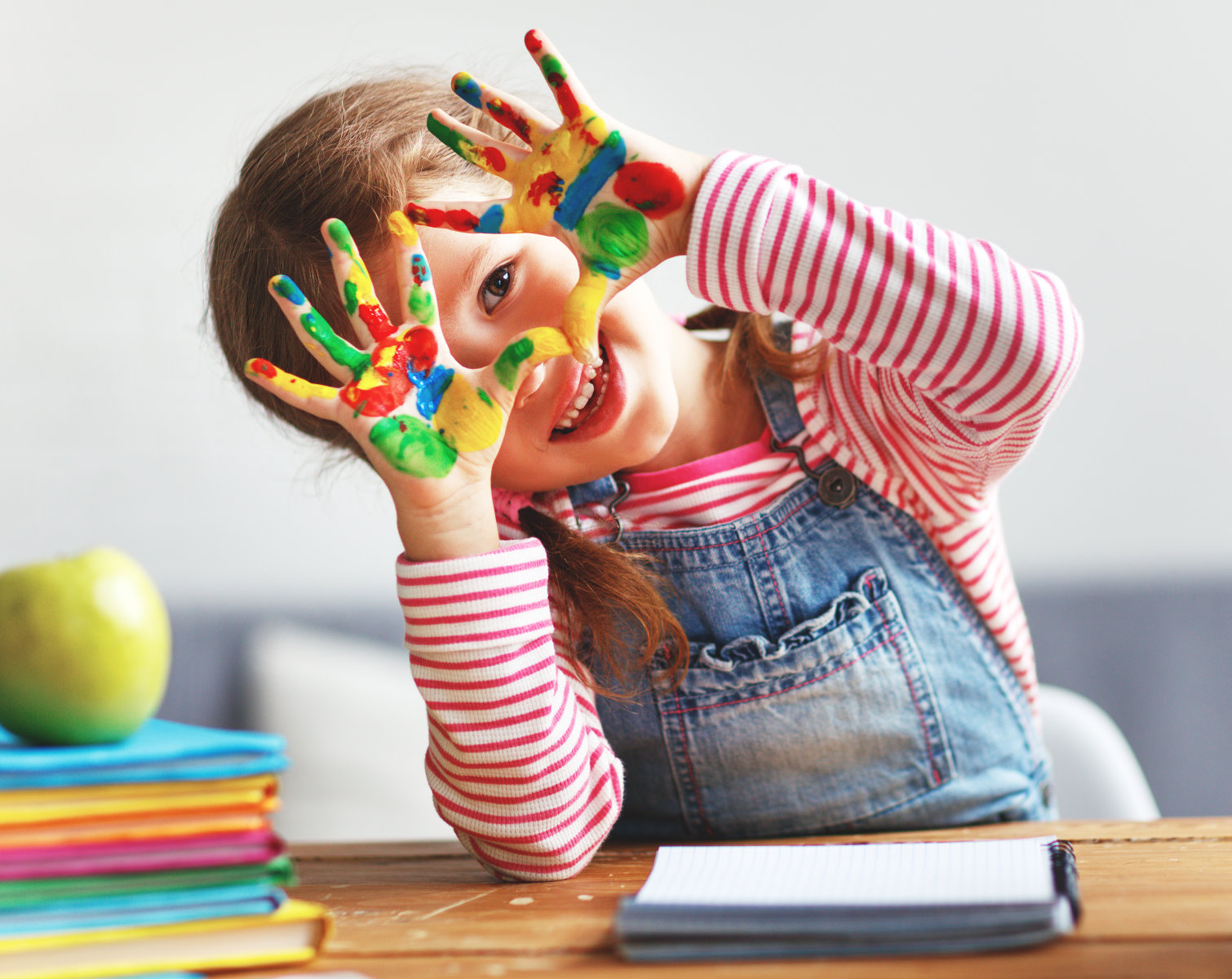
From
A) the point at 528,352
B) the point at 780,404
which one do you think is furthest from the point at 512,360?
the point at 780,404

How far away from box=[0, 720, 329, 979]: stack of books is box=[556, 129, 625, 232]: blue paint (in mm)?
383

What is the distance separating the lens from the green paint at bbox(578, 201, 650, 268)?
68 cm

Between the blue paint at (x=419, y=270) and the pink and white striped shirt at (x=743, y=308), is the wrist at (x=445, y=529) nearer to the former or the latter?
the pink and white striped shirt at (x=743, y=308)

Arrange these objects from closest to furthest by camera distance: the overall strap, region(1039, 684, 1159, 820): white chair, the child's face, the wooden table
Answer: the wooden table → the child's face → the overall strap → region(1039, 684, 1159, 820): white chair

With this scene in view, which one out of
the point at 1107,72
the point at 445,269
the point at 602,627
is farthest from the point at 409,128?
the point at 1107,72

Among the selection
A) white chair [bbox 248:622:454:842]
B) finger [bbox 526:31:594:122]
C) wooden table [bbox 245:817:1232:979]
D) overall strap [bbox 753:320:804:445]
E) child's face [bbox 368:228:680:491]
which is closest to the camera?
wooden table [bbox 245:817:1232:979]

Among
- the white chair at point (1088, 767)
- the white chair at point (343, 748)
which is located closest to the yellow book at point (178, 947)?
the white chair at point (1088, 767)

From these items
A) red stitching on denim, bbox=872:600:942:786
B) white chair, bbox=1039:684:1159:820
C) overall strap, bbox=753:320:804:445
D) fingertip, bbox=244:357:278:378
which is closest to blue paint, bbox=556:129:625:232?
fingertip, bbox=244:357:278:378

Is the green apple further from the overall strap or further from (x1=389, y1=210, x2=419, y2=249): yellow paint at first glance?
the overall strap

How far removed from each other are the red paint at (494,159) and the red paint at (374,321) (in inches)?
4.8

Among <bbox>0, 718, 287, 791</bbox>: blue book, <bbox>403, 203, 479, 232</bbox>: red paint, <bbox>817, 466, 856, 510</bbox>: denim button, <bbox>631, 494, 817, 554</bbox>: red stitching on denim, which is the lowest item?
<bbox>631, 494, 817, 554</bbox>: red stitching on denim

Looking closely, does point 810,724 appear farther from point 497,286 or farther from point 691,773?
point 497,286

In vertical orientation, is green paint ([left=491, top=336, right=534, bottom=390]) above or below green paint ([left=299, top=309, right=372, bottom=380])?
below

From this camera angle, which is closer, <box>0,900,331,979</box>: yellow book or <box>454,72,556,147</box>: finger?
<box>0,900,331,979</box>: yellow book
